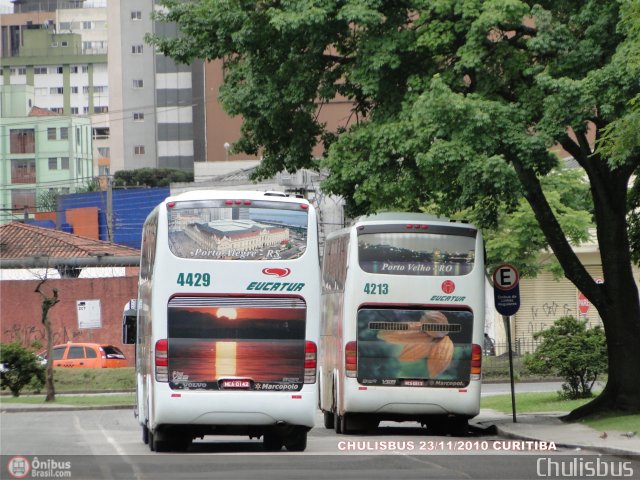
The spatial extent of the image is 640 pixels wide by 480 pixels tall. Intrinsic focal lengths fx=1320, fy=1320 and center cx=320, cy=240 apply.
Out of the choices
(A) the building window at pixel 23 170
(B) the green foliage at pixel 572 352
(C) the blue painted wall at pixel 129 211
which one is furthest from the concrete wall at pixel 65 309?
(A) the building window at pixel 23 170

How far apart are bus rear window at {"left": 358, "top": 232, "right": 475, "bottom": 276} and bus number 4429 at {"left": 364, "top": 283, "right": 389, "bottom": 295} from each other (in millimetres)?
233

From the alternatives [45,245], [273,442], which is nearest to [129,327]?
[273,442]

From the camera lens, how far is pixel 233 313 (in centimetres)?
1933

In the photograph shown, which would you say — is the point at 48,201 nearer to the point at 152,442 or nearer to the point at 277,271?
the point at 152,442

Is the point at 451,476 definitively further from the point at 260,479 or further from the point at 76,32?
the point at 76,32

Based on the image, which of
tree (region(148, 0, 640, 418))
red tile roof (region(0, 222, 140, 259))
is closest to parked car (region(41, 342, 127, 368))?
red tile roof (region(0, 222, 140, 259))

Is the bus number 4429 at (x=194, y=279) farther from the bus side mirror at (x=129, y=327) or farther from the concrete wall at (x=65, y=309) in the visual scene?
the concrete wall at (x=65, y=309)

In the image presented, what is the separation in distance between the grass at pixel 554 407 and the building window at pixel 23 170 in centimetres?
9457

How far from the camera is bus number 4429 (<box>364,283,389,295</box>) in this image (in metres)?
23.6

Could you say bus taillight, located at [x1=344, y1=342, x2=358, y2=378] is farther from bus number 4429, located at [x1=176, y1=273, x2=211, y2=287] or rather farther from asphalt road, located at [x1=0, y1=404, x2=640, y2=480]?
bus number 4429, located at [x1=176, y1=273, x2=211, y2=287]

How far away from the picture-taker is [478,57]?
22.3 meters

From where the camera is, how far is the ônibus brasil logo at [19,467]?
15798 millimetres

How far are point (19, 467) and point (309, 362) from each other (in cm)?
468

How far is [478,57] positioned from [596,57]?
196 centimetres
